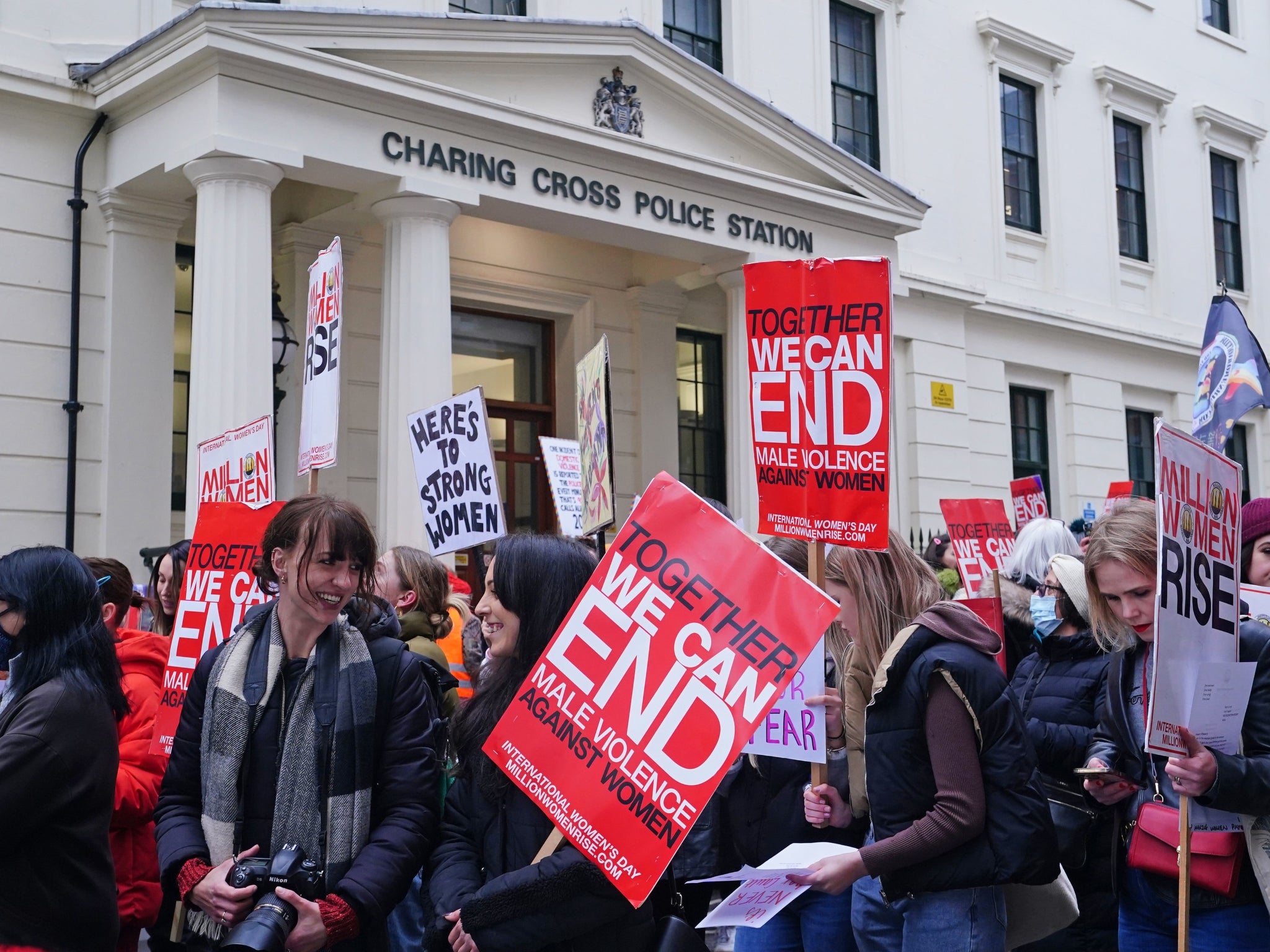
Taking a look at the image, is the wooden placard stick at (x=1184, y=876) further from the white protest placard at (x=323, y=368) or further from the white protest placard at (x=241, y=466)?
the white protest placard at (x=323, y=368)

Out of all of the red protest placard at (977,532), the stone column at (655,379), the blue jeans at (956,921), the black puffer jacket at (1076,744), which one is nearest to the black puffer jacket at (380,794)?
the blue jeans at (956,921)

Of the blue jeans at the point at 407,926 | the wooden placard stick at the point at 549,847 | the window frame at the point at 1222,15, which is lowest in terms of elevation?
the blue jeans at the point at 407,926

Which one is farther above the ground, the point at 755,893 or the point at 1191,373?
the point at 1191,373

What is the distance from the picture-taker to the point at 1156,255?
2073 cm

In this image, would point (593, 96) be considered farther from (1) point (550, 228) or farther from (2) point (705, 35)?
(2) point (705, 35)

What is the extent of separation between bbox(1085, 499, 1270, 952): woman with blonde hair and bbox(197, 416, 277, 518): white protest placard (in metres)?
3.70

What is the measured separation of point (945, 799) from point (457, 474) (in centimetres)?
432

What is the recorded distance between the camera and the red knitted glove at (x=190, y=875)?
328 centimetres

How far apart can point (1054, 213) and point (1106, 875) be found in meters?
15.9

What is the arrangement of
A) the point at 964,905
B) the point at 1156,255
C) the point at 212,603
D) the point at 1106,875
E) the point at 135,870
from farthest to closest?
1. the point at 1156,255
2. the point at 212,603
3. the point at 1106,875
4. the point at 135,870
5. the point at 964,905

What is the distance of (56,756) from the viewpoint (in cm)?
331

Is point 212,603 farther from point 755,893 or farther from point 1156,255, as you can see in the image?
point 1156,255

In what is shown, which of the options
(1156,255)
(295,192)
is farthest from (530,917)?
(1156,255)

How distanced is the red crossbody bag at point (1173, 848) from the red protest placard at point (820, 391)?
3.54 feet
